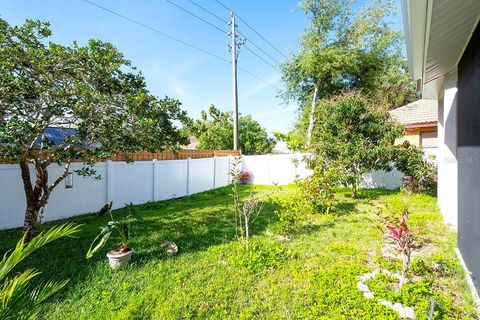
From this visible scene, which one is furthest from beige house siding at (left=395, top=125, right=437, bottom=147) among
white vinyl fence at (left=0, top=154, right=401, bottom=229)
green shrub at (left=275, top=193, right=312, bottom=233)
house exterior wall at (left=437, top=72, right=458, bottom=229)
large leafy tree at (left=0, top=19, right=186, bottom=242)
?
large leafy tree at (left=0, top=19, right=186, bottom=242)

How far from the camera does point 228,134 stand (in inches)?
964

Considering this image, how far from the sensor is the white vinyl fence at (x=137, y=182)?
6.06 meters

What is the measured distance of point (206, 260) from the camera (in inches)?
169

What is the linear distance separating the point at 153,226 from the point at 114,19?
8.54m

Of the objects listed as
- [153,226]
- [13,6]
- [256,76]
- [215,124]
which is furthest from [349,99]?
[215,124]

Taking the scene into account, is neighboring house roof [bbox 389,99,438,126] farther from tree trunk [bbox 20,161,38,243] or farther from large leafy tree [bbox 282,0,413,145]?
tree trunk [bbox 20,161,38,243]

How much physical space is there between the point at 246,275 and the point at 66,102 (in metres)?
3.82

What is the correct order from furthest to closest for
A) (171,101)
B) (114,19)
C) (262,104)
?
(262,104), (114,19), (171,101)

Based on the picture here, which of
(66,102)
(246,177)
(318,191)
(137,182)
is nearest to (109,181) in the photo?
(137,182)

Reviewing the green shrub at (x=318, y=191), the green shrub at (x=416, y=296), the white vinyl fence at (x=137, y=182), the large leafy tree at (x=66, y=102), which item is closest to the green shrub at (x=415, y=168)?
the white vinyl fence at (x=137, y=182)

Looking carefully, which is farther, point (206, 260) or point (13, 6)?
point (13, 6)

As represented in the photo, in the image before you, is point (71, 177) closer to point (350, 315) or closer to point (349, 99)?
point (350, 315)

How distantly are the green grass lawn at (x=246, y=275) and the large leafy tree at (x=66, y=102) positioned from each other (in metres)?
1.83

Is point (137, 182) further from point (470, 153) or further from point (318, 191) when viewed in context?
point (470, 153)
